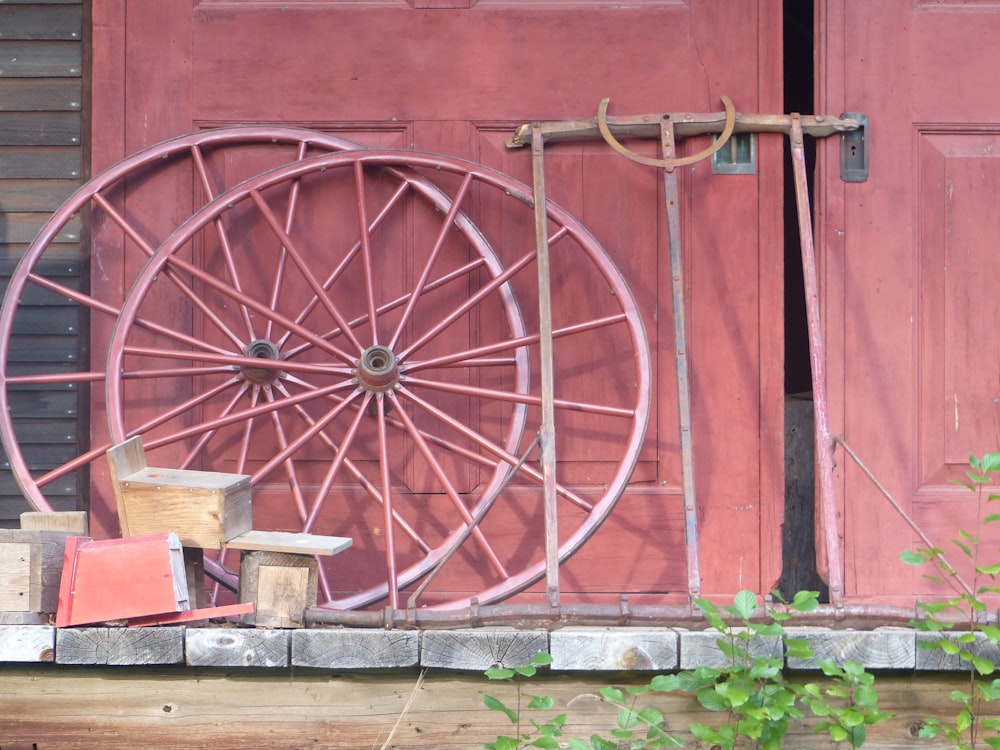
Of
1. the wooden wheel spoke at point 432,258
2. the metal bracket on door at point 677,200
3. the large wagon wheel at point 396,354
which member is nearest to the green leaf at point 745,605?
the metal bracket on door at point 677,200

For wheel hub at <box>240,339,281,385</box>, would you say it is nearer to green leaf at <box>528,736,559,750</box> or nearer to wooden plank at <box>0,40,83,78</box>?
wooden plank at <box>0,40,83,78</box>

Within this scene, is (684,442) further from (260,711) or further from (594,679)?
(260,711)

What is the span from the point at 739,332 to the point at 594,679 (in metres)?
1.40

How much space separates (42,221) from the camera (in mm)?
3633

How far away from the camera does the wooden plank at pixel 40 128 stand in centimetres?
363

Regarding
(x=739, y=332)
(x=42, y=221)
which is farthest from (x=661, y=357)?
(x=42, y=221)

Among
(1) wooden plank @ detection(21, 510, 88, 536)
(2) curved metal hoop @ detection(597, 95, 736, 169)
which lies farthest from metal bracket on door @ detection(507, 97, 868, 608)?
(1) wooden plank @ detection(21, 510, 88, 536)

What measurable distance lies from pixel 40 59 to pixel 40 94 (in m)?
0.11

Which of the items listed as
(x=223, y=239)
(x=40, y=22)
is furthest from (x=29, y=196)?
(x=223, y=239)

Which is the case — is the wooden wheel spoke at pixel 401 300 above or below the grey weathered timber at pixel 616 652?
above

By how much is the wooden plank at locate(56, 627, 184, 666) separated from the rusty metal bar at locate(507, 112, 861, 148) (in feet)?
6.12

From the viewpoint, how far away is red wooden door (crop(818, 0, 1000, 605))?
3.54 metres

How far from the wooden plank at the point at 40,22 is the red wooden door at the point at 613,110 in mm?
110

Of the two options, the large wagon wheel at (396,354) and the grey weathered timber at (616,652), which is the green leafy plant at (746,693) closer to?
the grey weathered timber at (616,652)
